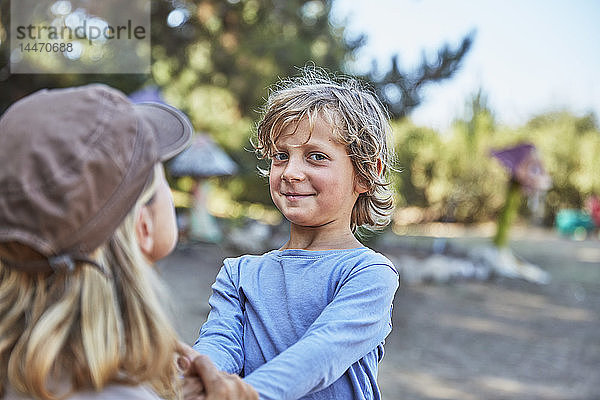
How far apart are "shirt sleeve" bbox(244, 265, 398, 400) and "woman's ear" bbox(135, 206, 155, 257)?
26cm

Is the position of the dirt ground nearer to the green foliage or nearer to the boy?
the boy

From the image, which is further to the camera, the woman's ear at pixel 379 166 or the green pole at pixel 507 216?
the green pole at pixel 507 216

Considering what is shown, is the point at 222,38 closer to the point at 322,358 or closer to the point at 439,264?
the point at 439,264

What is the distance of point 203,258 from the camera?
9.91m

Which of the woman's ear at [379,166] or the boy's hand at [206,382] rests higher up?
the woman's ear at [379,166]

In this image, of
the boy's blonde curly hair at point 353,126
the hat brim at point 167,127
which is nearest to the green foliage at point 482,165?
the boy's blonde curly hair at point 353,126

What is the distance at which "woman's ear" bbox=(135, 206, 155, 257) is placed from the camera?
102cm

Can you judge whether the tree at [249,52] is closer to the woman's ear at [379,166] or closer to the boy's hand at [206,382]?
the woman's ear at [379,166]

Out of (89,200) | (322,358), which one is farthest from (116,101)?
(322,358)

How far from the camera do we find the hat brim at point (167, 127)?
3.40 ft

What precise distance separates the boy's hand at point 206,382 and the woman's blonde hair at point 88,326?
53mm

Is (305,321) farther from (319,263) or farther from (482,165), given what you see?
(482,165)

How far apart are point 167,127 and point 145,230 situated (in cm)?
17

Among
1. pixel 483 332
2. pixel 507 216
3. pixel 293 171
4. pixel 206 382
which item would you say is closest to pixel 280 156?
pixel 293 171
